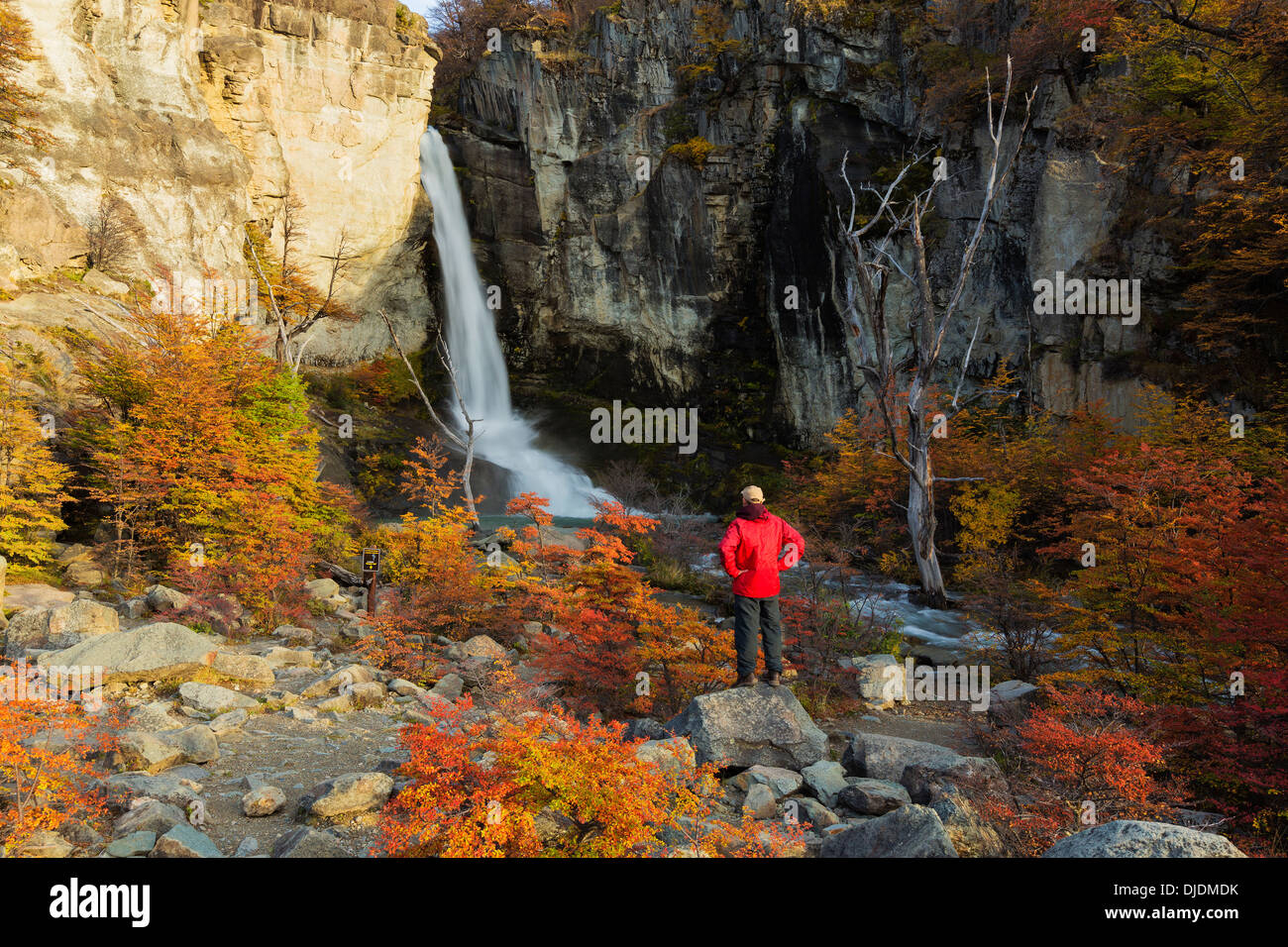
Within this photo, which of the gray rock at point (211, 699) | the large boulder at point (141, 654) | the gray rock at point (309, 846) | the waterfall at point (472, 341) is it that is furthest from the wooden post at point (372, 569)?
the waterfall at point (472, 341)

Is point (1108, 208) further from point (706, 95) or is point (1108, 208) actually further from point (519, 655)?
point (519, 655)

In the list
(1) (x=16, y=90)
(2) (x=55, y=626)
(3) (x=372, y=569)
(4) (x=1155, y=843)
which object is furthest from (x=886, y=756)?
(1) (x=16, y=90)

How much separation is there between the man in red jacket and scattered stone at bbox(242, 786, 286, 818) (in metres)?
3.87

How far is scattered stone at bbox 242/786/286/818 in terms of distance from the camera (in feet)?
16.5

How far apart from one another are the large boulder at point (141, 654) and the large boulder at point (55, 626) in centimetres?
68

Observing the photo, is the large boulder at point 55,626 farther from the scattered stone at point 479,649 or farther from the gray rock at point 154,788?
the scattered stone at point 479,649

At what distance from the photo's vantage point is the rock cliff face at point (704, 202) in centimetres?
2448

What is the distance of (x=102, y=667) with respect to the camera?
7.21 m

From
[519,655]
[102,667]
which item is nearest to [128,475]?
[102,667]

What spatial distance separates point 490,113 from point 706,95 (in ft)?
33.7

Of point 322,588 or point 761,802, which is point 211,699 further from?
point 322,588

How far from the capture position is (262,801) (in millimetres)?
5055

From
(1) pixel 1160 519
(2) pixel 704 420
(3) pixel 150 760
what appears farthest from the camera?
(2) pixel 704 420

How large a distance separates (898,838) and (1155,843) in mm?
1351
